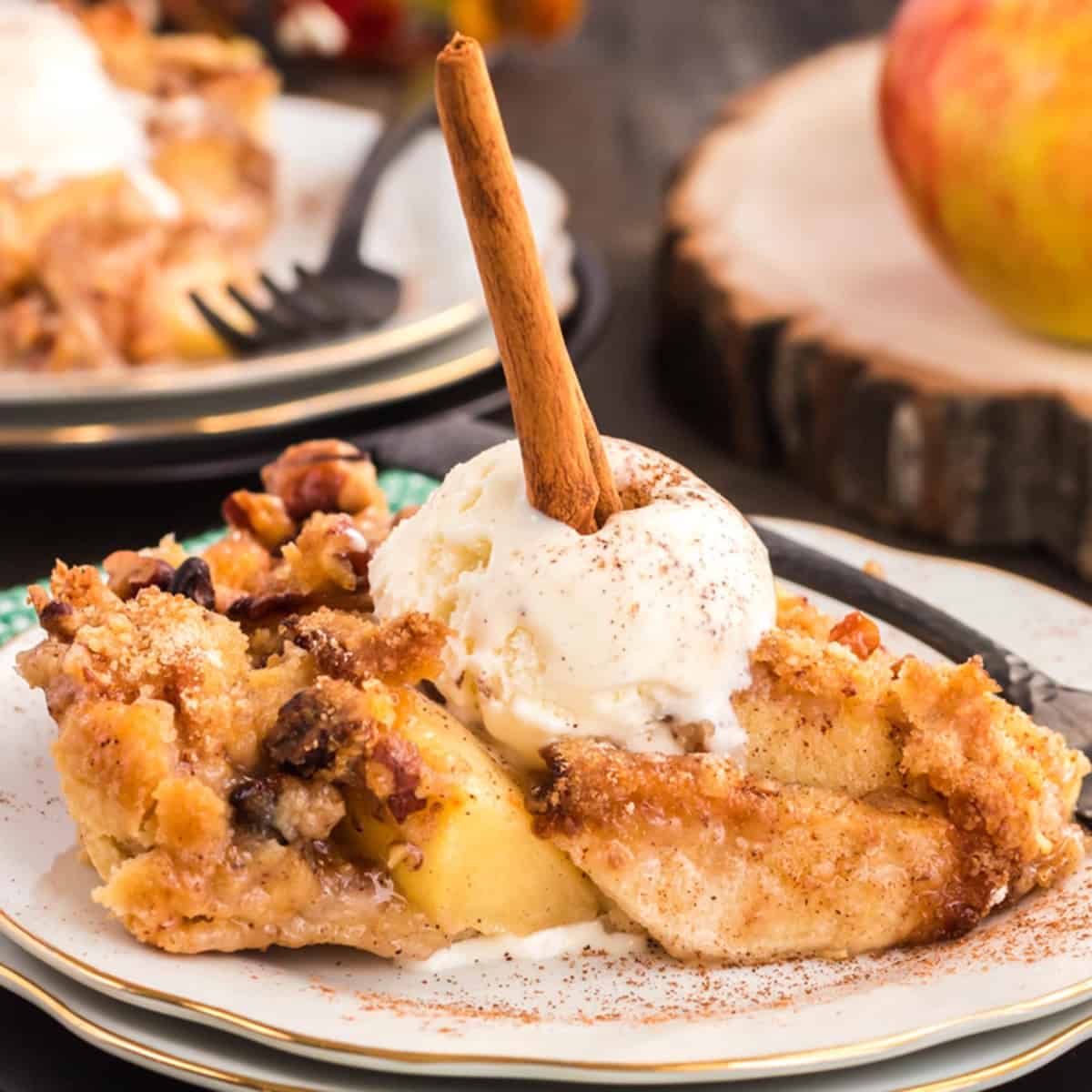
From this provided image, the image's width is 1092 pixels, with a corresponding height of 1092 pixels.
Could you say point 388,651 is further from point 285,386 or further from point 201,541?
point 285,386

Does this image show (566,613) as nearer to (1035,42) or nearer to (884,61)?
(1035,42)

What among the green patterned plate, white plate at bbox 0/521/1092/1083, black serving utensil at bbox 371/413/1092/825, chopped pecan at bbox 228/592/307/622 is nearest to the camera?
white plate at bbox 0/521/1092/1083

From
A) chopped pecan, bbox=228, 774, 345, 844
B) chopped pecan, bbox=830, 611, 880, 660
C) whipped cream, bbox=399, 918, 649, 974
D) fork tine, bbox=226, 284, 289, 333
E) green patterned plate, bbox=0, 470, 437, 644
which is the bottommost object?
fork tine, bbox=226, 284, 289, 333

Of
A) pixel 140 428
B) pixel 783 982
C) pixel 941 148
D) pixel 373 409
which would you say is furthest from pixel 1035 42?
pixel 783 982

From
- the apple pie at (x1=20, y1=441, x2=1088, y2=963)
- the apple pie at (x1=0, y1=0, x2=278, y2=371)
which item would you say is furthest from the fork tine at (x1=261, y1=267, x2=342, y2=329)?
the apple pie at (x1=20, y1=441, x2=1088, y2=963)

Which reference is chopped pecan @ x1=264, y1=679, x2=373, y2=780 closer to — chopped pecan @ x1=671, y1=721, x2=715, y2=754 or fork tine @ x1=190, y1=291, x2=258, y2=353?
chopped pecan @ x1=671, y1=721, x2=715, y2=754

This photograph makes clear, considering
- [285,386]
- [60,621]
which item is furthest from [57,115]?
[60,621]
